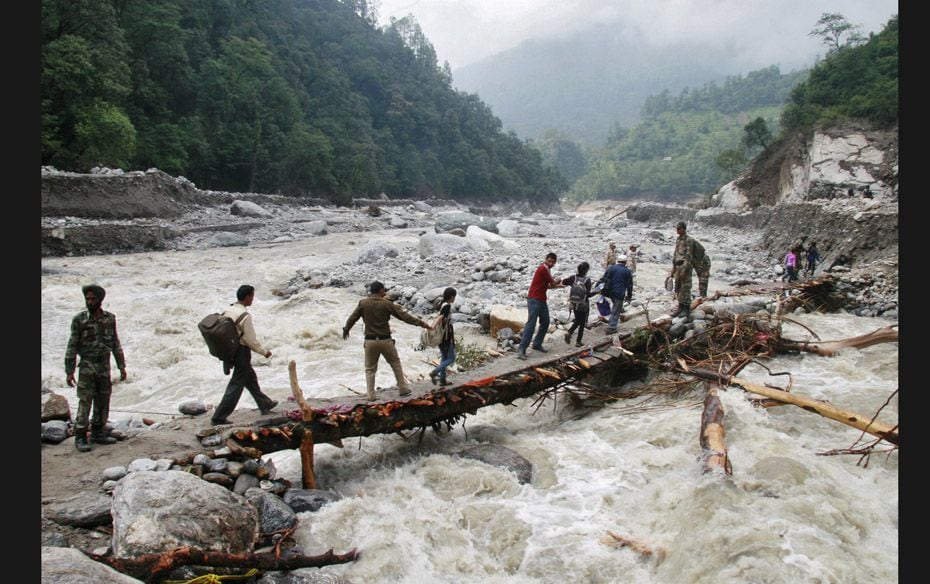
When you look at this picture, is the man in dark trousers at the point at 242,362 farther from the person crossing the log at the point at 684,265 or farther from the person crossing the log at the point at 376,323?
the person crossing the log at the point at 684,265

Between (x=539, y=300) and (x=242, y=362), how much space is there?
4.06 meters

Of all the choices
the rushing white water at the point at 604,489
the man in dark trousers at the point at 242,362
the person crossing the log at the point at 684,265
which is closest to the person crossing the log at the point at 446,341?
the rushing white water at the point at 604,489

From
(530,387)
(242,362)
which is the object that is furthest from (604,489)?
(242,362)

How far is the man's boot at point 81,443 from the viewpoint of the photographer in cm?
505

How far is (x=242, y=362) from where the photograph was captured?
5520mm

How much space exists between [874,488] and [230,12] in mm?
61688

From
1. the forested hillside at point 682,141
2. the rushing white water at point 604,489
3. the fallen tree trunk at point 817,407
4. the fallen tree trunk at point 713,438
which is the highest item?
the forested hillside at point 682,141

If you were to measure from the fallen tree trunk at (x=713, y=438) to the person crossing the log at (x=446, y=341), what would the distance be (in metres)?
2.99

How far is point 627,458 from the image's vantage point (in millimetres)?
5977

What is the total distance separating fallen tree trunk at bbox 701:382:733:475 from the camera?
17.1 ft

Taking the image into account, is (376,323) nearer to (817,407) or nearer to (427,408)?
(427,408)

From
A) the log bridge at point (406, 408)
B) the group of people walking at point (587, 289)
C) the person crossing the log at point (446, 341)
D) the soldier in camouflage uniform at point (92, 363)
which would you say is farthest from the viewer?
the group of people walking at point (587, 289)

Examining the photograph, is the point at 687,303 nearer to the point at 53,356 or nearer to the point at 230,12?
the point at 53,356

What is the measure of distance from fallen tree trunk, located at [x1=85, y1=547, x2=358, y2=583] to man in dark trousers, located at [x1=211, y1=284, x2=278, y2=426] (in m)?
1.96
